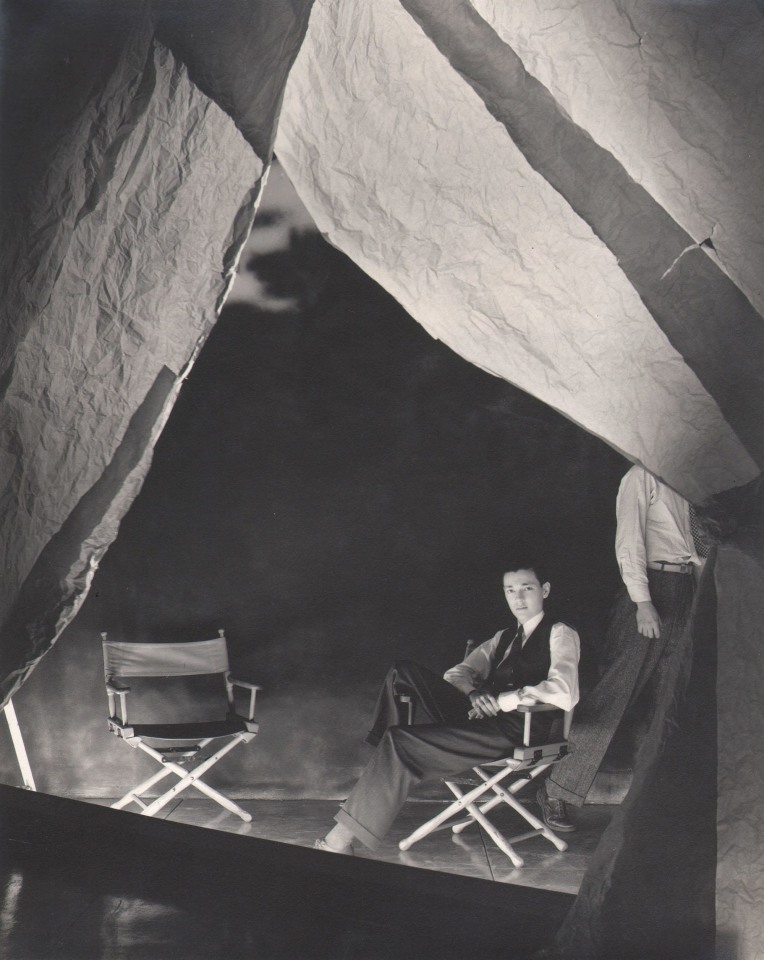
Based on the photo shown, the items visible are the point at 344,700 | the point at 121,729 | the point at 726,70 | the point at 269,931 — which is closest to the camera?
the point at 726,70

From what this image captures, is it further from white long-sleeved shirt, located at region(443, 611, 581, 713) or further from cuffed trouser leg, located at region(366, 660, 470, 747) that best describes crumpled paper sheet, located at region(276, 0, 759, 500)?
cuffed trouser leg, located at region(366, 660, 470, 747)

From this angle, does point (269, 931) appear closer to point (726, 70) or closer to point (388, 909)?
point (388, 909)

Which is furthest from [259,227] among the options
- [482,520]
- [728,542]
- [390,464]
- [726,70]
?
[728,542]

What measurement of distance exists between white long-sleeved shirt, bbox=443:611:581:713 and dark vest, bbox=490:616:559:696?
0.01 meters

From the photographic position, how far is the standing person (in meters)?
1.78

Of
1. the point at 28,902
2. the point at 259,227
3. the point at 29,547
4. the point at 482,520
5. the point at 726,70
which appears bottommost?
the point at 28,902

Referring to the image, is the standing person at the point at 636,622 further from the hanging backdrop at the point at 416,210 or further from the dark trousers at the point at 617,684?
the hanging backdrop at the point at 416,210

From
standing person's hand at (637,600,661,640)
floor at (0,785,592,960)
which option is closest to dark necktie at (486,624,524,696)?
standing person's hand at (637,600,661,640)

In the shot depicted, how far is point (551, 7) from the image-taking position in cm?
133

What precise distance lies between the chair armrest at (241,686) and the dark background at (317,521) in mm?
30

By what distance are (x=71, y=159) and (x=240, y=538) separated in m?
1.05

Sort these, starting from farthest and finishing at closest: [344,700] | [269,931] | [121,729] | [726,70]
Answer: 1. [344,700]
2. [121,729]
3. [269,931]
4. [726,70]

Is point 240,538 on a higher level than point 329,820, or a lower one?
higher

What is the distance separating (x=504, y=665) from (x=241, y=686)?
0.75m
